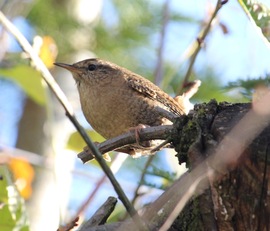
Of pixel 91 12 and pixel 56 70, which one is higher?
pixel 91 12

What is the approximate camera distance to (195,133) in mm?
1913

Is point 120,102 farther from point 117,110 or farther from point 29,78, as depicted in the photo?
point 29,78

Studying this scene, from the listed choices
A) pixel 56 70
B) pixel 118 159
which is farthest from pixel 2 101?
pixel 118 159

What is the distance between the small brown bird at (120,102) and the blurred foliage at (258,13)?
76cm

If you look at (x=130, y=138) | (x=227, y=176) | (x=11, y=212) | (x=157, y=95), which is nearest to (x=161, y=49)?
(x=157, y=95)

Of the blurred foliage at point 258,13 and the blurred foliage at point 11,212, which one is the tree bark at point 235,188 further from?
the blurred foliage at point 11,212

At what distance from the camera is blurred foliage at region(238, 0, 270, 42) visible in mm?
2179

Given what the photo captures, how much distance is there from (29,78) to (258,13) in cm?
91

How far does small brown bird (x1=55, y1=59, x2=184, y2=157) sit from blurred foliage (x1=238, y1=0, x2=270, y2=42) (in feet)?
2.49

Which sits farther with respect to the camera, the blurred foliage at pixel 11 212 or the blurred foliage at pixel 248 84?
the blurred foliage at pixel 248 84

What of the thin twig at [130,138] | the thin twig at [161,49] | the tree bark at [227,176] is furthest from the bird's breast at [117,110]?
the tree bark at [227,176]

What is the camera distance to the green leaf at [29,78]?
2637mm

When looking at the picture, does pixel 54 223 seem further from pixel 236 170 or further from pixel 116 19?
pixel 116 19

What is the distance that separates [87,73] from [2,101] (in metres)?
2.18
